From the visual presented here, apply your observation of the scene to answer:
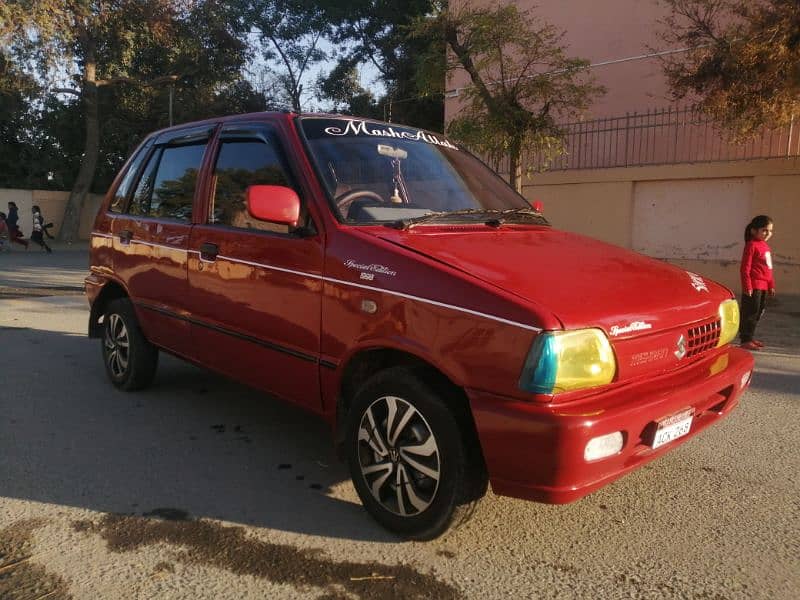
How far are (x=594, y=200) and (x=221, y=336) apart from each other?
442 inches

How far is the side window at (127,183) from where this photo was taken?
16.5 ft

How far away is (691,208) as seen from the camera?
12250 mm

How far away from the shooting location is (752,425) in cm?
456

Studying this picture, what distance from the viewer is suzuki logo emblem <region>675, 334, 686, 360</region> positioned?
2875 mm

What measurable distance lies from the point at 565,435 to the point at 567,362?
271 mm

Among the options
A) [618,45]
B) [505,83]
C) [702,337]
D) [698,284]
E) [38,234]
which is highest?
[618,45]

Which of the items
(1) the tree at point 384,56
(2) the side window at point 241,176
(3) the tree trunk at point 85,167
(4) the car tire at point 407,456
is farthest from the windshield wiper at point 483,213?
(3) the tree trunk at point 85,167

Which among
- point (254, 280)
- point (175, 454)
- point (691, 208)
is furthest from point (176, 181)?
point (691, 208)

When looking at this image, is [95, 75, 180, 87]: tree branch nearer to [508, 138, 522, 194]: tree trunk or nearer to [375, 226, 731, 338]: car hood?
[508, 138, 522, 194]: tree trunk

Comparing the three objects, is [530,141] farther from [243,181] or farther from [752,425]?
[243,181]

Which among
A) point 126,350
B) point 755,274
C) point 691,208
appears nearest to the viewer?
point 126,350

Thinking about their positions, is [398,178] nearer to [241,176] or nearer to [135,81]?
[241,176]

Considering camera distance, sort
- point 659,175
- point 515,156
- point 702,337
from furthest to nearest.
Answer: point 659,175 < point 515,156 < point 702,337

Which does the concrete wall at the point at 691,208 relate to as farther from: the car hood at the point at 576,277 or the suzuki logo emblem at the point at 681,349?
the suzuki logo emblem at the point at 681,349
